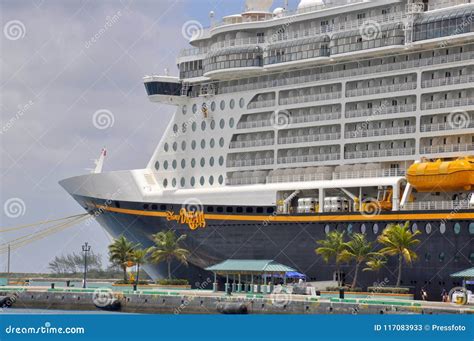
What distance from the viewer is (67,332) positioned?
46.8 m

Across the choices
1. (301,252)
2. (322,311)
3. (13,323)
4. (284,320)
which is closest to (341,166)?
(301,252)

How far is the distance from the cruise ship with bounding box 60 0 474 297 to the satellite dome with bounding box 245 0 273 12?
0.08m

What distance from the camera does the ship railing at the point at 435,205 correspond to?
2719 inches

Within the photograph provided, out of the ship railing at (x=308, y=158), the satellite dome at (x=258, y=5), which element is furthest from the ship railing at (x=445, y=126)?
the satellite dome at (x=258, y=5)

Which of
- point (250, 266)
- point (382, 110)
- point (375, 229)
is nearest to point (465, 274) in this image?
point (375, 229)

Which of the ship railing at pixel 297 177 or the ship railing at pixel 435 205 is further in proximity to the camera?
the ship railing at pixel 297 177

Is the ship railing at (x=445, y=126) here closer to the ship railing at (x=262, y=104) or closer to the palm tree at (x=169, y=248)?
the ship railing at (x=262, y=104)

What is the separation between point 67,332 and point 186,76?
1661 inches

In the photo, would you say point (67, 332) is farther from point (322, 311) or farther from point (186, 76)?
point (186, 76)

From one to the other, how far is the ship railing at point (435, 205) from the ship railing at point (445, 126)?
384 centimetres

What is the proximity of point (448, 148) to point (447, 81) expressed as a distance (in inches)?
133

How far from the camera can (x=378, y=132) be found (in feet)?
247

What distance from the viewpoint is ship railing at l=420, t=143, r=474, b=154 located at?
233ft

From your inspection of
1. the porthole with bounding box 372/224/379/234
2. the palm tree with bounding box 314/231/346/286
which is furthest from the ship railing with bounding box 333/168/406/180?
the palm tree with bounding box 314/231/346/286
